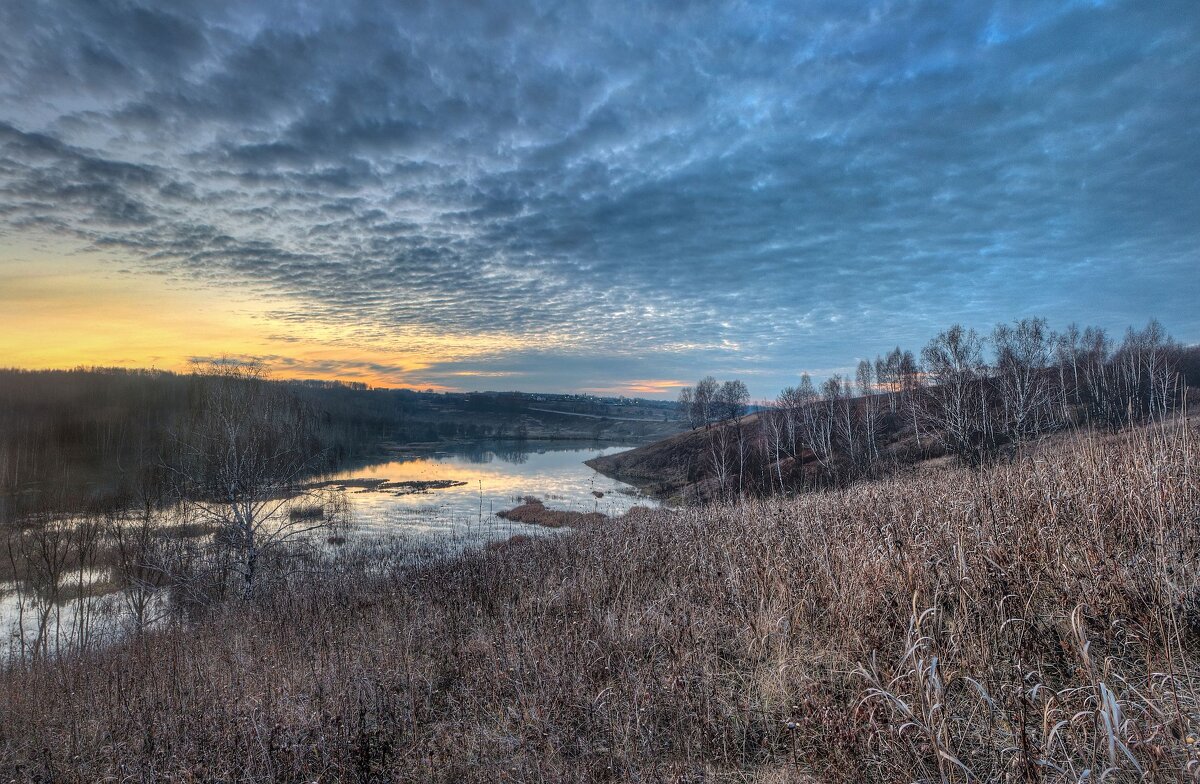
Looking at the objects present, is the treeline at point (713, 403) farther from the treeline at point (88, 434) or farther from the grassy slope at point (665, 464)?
the treeline at point (88, 434)

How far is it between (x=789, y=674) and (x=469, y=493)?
47.2m

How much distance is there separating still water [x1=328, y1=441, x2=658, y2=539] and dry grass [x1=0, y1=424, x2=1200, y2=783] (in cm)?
2265

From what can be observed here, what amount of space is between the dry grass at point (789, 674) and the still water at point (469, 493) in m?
22.7

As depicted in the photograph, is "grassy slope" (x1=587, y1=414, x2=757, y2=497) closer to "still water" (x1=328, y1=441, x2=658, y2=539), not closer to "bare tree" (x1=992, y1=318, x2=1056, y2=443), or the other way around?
"still water" (x1=328, y1=441, x2=658, y2=539)

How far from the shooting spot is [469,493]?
162ft

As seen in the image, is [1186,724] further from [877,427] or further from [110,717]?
[877,427]

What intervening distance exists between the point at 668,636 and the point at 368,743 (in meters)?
3.08

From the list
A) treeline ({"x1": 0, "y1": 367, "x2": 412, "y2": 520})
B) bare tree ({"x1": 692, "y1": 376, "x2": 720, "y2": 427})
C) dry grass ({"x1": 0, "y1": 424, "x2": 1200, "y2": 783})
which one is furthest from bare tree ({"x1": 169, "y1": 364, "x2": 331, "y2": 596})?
bare tree ({"x1": 692, "y1": 376, "x2": 720, "y2": 427})

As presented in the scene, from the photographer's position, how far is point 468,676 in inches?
241

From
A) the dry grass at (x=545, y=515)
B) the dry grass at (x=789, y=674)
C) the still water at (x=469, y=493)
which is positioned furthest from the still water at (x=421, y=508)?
the dry grass at (x=789, y=674)

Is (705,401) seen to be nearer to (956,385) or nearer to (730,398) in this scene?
(730,398)

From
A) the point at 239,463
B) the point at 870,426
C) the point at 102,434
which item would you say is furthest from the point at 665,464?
the point at 102,434

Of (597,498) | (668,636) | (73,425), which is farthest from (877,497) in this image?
(73,425)

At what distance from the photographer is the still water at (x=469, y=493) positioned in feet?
113
